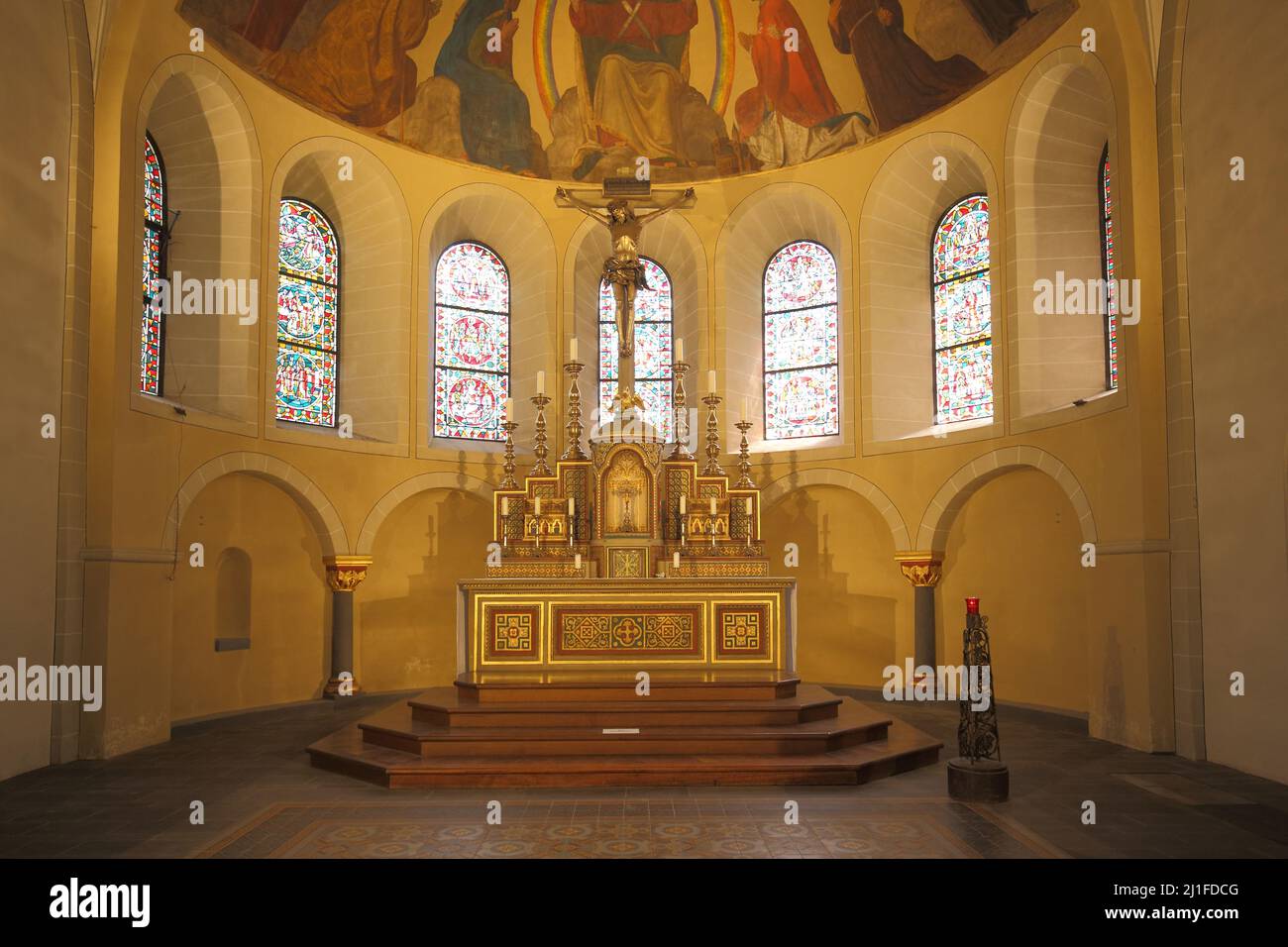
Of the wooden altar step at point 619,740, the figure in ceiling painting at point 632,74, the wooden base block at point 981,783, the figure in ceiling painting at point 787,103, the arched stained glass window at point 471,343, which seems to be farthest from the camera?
the arched stained glass window at point 471,343

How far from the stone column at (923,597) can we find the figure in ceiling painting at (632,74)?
8021 mm

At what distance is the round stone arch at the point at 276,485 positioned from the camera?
12602mm

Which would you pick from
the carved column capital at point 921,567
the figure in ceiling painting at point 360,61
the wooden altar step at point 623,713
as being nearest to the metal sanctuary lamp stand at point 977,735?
the wooden altar step at point 623,713

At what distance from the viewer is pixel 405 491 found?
16141 millimetres

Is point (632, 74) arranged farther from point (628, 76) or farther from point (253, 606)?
point (253, 606)

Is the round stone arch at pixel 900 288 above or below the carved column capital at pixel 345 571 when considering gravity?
A: above

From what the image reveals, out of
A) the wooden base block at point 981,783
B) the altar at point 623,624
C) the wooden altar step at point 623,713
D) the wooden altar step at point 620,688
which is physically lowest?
the wooden base block at point 981,783

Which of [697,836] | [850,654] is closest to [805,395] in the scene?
[850,654]

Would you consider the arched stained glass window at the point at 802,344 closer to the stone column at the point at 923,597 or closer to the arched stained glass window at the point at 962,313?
the arched stained glass window at the point at 962,313

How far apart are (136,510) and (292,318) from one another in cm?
520

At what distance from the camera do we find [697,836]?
300 inches

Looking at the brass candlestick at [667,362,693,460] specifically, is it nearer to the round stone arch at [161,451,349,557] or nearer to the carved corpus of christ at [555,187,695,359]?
the carved corpus of christ at [555,187,695,359]

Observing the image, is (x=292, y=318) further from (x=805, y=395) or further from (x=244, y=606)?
(x=805, y=395)

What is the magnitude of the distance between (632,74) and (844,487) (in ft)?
26.1
